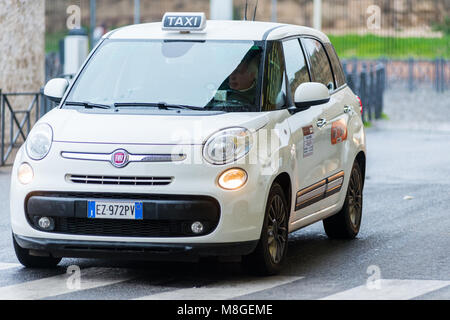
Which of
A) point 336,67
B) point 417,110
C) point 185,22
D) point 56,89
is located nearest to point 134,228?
point 56,89

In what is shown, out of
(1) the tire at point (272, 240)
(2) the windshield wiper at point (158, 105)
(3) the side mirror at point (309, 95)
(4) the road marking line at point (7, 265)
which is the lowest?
(4) the road marking line at point (7, 265)

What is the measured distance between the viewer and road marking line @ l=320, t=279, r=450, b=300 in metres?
7.79

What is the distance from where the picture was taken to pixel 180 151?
26.5ft

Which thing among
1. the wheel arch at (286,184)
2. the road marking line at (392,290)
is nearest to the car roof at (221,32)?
the wheel arch at (286,184)

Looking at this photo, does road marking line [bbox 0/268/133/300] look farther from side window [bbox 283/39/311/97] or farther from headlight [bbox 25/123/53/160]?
side window [bbox 283/39/311/97]

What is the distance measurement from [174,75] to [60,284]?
5.80 ft

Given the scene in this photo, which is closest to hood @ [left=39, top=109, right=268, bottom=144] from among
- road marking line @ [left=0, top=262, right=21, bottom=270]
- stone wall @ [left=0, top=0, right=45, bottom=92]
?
road marking line @ [left=0, top=262, right=21, bottom=270]

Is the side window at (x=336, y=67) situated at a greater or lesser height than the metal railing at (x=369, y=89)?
greater

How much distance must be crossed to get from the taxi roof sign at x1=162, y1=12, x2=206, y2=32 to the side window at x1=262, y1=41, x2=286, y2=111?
0.54 metres

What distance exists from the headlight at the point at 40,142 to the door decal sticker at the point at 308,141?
188 cm

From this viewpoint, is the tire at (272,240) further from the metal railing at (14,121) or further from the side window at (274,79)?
the metal railing at (14,121)

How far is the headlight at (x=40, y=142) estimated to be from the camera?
27.4 feet

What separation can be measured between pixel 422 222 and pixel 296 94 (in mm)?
3008

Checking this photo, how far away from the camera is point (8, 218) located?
11.9 m
